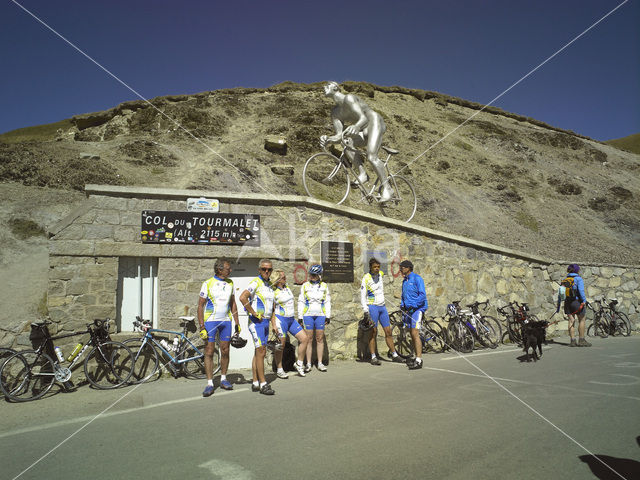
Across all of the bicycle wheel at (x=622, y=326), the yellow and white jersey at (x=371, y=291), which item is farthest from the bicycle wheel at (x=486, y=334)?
the bicycle wheel at (x=622, y=326)

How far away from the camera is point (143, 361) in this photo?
7.14 metres

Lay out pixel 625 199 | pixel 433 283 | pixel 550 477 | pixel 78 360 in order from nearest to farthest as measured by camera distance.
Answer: pixel 550 477
pixel 78 360
pixel 433 283
pixel 625 199

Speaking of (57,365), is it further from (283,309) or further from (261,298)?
(283,309)

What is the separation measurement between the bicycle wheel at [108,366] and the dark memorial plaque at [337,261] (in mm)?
3989

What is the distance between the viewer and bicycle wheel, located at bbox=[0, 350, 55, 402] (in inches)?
229

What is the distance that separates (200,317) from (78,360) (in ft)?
7.28

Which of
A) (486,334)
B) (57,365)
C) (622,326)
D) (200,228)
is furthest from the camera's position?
(622,326)

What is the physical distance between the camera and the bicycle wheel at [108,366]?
261 inches

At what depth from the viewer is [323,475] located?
3.20 metres

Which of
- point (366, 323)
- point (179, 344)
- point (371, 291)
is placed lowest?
point (179, 344)

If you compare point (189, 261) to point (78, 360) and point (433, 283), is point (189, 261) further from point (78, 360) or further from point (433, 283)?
point (433, 283)

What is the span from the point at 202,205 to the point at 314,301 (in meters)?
2.80

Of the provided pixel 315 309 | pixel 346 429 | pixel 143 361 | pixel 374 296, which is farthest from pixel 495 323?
pixel 143 361

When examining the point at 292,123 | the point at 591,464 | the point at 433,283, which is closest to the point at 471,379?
the point at 591,464
